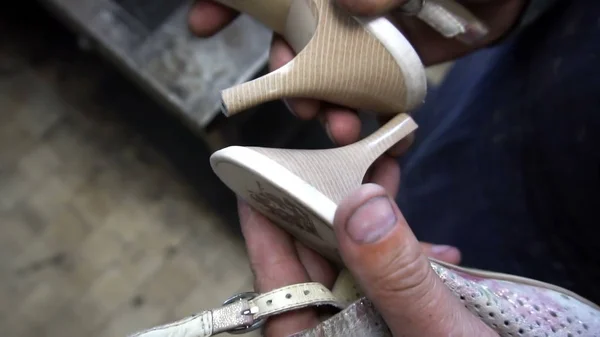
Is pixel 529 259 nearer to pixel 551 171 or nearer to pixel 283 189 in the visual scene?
pixel 551 171

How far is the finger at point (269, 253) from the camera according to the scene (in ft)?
1.51

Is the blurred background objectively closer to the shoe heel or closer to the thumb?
the shoe heel

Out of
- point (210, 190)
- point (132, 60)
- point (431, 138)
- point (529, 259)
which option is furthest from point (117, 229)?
point (529, 259)

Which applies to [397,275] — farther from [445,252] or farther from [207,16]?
[207,16]

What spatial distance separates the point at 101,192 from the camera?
3.06 ft

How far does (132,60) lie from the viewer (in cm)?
72

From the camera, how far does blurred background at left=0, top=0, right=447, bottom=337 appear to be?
0.87m

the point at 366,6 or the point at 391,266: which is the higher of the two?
the point at 366,6

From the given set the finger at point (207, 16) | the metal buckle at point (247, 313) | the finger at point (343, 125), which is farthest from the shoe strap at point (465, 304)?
the finger at point (207, 16)

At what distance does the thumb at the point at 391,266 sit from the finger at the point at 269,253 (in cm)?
15

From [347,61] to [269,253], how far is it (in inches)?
6.8

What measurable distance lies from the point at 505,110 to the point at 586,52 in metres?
0.09

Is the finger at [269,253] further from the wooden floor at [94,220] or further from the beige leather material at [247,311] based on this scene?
the wooden floor at [94,220]

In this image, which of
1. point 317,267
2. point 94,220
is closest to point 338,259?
point 317,267
